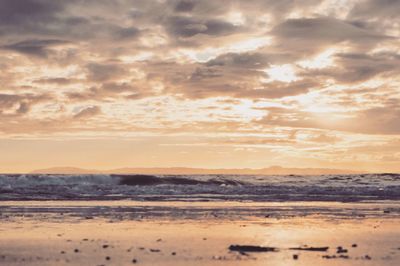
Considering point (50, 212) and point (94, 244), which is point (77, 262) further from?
point (50, 212)

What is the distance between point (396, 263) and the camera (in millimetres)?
14781

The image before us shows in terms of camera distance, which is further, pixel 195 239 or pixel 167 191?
pixel 167 191

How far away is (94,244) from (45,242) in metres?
1.66

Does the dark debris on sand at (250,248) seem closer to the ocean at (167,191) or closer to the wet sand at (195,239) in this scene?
the wet sand at (195,239)

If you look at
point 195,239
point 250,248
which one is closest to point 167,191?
point 195,239

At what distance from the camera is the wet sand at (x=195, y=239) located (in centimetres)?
1509

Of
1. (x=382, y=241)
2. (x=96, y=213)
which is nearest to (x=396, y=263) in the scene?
(x=382, y=241)

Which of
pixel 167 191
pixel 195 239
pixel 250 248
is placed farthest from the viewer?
pixel 167 191

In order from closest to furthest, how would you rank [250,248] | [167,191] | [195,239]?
[250,248] → [195,239] → [167,191]

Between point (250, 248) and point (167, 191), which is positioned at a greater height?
point (167, 191)

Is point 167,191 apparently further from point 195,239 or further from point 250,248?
point 250,248

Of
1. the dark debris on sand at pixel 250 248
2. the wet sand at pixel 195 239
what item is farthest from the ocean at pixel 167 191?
the dark debris on sand at pixel 250 248

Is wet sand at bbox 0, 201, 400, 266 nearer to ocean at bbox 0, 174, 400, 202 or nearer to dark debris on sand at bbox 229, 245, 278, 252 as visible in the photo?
dark debris on sand at bbox 229, 245, 278, 252

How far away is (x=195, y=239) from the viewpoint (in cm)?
1916
